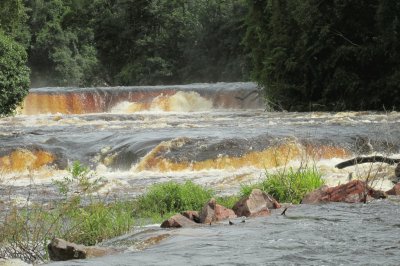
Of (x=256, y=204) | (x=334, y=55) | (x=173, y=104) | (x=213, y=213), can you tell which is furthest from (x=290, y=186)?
(x=173, y=104)

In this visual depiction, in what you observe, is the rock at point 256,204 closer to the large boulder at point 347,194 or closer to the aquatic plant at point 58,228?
the large boulder at point 347,194

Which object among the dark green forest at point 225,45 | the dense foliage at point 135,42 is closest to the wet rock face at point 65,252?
the dark green forest at point 225,45

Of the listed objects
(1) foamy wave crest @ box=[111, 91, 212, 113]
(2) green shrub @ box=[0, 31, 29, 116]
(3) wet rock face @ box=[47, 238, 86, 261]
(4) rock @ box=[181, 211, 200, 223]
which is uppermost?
(2) green shrub @ box=[0, 31, 29, 116]

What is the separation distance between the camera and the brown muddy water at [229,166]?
6.88 meters

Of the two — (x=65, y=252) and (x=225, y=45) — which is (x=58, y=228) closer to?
(x=65, y=252)

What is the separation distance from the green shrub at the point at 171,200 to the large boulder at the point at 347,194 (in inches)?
60.9

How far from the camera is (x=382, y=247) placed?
6.83 meters

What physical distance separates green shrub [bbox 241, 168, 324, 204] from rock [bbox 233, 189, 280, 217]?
0.67 metres

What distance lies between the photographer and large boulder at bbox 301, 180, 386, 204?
972cm

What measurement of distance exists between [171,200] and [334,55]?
18.4 metres

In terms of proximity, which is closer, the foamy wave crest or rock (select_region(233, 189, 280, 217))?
rock (select_region(233, 189, 280, 217))

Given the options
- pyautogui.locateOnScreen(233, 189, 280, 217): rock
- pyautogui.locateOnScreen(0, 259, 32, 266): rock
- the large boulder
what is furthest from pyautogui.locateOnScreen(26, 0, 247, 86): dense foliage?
pyautogui.locateOnScreen(0, 259, 32, 266): rock

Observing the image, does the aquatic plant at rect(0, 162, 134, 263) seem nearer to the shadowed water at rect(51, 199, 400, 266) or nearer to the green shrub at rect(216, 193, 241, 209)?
the shadowed water at rect(51, 199, 400, 266)

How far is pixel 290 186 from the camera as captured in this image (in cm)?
1045
